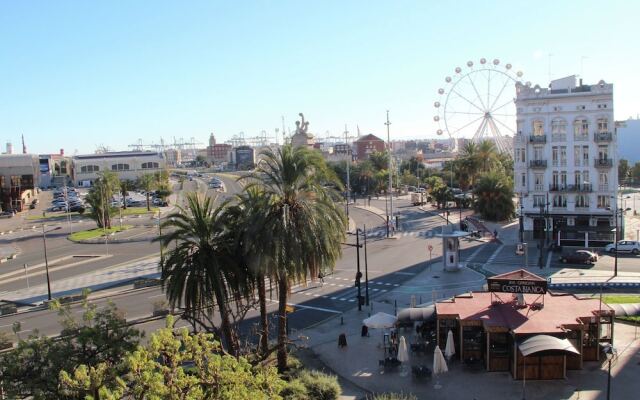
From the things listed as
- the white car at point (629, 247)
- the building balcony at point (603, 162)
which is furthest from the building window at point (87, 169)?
the white car at point (629, 247)

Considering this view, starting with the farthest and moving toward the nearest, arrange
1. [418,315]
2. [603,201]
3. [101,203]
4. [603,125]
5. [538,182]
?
[101,203] < [538,182] < [603,201] < [603,125] < [418,315]

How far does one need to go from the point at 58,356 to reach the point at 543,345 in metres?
16.8

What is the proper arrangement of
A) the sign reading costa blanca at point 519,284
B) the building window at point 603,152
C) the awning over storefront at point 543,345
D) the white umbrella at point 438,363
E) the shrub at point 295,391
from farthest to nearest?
1. the building window at point 603,152
2. the sign reading costa blanca at point 519,284
3. the white umbrella at point 438,363
4. the awning over storefront at point 543,345
5. the shrub at point 295,391

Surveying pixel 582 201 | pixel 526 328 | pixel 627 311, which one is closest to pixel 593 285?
pixel 627 311

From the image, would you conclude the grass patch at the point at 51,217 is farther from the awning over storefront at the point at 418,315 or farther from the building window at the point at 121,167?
the awning over storefront at the point at 418,315

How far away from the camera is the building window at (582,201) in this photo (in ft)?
175

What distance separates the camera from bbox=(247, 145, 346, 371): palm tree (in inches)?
835

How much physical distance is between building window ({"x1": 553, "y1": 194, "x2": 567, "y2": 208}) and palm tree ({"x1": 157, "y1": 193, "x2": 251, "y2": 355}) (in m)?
41.4

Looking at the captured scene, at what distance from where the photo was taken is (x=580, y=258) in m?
44.1

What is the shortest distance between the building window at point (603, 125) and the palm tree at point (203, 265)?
42.4m

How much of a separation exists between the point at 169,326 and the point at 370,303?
23469 millimetres

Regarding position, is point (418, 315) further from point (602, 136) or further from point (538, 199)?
point (602, 136)

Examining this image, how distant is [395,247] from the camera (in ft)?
181

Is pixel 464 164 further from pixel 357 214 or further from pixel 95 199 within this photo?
pixel 95 199
